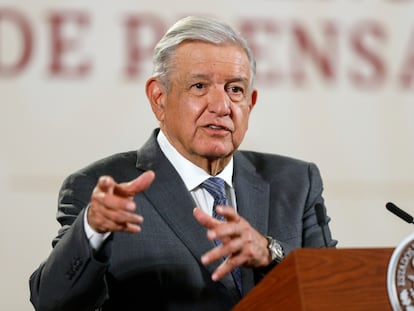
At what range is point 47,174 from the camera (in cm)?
326

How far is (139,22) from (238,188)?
997 millimetres

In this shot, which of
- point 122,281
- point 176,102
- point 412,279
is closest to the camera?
point 412,279

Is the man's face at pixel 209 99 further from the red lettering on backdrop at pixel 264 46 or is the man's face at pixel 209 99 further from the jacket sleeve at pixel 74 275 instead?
the red lettering on backdrop at pixel 264 46

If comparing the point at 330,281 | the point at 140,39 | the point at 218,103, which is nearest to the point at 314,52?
the point at 140,39

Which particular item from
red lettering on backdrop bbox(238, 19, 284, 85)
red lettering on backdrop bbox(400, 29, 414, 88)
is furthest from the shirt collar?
red lettering on backdrop bbox(400, 29, 414, 88)

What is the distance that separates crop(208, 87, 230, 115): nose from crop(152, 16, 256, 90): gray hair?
15 centimetres

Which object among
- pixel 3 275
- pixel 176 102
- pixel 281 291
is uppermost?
pixel 176 102

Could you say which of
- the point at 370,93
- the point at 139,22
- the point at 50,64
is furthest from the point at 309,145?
the point at 50,64

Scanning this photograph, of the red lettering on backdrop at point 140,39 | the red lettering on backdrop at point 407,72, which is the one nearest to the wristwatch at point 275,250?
the red lettering on backdrop at point 140,39

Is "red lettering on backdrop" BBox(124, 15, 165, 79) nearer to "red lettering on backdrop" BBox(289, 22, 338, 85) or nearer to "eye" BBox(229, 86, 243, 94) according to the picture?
"red lettering on backdrop" BBox(289, 22, 338, 85)

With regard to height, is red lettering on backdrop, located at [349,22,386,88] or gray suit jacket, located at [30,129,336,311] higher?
red lettering on backdrop, located at [349,22,386,88]

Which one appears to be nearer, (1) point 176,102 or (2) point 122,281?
(2) point 122,281

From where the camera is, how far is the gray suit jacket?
2.25 meters

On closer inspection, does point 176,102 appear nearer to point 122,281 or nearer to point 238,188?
point 238,188
